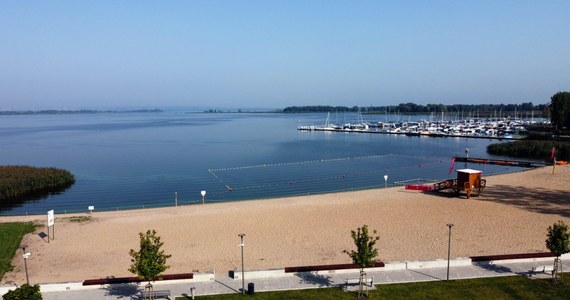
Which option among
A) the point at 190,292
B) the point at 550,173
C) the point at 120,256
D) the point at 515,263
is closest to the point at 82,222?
the point at 120,256

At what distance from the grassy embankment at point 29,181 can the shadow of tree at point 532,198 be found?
3693cm

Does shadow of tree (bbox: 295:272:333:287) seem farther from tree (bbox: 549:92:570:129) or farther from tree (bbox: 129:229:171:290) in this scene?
tree (bbox: 549:92:570:129)

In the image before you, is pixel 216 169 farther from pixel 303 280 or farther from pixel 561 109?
pixel 561 109

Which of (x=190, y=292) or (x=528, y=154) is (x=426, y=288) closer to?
(x=190, y=292)

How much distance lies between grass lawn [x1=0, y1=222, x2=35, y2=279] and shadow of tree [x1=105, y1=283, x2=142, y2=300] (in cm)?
537

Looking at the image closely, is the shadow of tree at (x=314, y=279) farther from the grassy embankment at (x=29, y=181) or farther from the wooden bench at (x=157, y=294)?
the grassy embankment at (x=29, y=181)

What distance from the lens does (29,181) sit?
41.1 m

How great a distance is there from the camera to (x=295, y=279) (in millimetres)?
14750

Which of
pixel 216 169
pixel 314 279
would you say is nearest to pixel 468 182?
pixel 314 279

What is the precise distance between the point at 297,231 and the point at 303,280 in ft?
25.2

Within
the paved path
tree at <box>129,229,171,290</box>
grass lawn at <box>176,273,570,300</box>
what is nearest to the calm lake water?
the paved path

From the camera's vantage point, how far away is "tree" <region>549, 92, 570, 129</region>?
86500 mm

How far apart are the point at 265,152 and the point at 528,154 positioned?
3821 centimetres

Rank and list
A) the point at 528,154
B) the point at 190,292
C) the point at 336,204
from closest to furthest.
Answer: the point at 190,292 → the point at 336,204 → the point at 528,154
